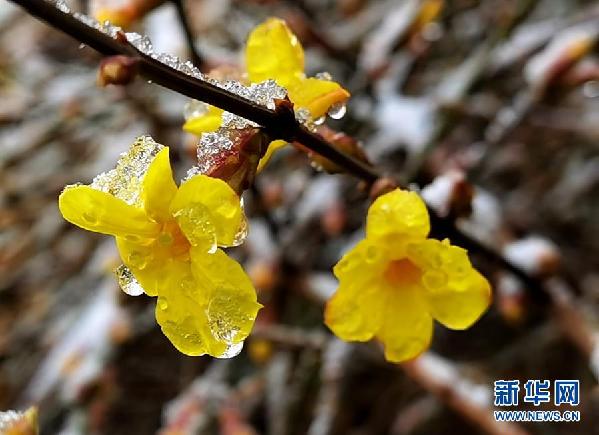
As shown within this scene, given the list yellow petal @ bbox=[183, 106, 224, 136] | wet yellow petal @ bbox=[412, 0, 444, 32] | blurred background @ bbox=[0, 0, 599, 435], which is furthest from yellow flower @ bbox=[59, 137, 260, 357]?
wet yellow petal @ bbox=[412, 0, 444, 32]

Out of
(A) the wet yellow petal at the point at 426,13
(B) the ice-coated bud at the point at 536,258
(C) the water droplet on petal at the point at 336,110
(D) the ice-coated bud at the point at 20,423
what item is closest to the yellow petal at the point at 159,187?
(C) the water droplet on petal at the point at 336,110

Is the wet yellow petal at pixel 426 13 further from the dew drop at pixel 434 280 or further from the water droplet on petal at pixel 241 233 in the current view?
the water droplet on petal at pixel 241 233

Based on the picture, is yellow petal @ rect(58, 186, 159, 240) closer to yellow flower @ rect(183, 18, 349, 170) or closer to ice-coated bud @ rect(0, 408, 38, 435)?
yellow flower @ rect(183, 18, 349, 170)

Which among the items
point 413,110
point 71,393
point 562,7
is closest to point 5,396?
point 71,393

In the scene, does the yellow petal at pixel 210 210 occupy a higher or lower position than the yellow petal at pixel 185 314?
higher

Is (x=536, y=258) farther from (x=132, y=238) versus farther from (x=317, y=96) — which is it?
(x=132, y=238)
